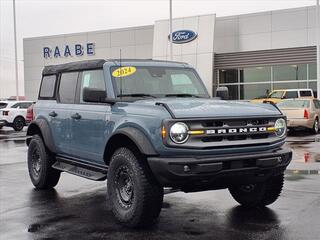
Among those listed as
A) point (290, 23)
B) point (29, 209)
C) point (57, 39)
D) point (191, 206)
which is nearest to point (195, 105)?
point (191, 206)

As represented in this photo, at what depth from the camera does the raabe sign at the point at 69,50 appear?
41.5 meters

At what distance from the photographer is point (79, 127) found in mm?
7344

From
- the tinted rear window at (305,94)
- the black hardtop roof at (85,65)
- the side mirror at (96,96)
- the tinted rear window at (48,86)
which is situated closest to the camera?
the side mirror at (96,96)

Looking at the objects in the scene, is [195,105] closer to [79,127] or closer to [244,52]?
[79,127]

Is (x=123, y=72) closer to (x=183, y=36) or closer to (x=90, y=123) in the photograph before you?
(x=90, y=123)

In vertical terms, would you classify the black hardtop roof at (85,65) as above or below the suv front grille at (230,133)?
above

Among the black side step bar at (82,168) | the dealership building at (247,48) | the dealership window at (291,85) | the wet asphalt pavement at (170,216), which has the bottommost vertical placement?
the wet asphalt pavement at (170,216)

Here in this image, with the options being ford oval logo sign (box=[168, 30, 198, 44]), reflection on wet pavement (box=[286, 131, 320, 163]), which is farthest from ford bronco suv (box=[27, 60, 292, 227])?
ford oval logo sign (box=[168, 30, 198, 44])

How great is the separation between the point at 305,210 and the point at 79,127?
10.9ft

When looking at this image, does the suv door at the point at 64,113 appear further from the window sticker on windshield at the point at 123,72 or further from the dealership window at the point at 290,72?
the dealership window at the point at 290,72

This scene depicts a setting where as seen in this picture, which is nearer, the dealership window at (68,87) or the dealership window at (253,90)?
the dealership window at (68,87)

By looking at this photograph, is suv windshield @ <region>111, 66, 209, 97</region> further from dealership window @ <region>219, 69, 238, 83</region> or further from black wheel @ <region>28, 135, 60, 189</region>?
dealership window @ <region>219, 69, 238, 83</region>

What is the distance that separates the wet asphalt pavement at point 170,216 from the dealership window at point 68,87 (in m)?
1.57

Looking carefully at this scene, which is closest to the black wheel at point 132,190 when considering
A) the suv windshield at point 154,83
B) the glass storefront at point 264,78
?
the suv windshield at point 154,83
